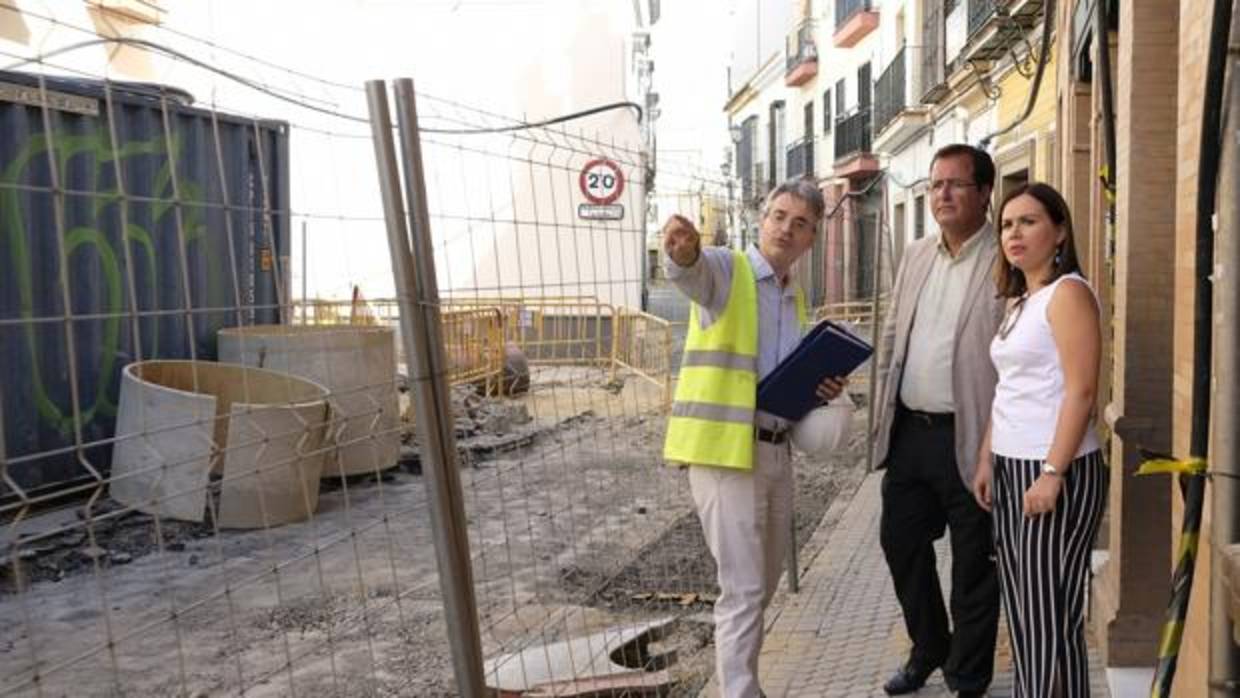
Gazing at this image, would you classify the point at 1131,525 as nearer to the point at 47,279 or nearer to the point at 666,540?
the point at 666,540

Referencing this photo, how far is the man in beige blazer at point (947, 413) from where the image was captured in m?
3.66

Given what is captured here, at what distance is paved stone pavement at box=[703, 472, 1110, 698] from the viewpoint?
4.27 m

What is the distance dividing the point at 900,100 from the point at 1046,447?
2290 centimetres

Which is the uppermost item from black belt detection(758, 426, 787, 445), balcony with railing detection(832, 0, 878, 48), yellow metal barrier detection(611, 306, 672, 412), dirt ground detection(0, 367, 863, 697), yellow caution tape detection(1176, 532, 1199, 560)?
balcony with railing detection(832, 0, 878, 48)

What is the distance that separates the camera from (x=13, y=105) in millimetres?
6910

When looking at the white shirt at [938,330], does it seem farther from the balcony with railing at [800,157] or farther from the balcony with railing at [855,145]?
the balcony with railing at [800,157]

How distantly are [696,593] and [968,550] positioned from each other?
8.06ft

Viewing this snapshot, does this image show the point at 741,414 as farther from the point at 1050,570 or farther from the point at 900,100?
the point at 900,100

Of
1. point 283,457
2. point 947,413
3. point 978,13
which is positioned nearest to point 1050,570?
point 947,413

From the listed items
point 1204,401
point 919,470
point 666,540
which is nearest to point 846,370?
point 919,470

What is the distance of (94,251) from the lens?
7.52 metres

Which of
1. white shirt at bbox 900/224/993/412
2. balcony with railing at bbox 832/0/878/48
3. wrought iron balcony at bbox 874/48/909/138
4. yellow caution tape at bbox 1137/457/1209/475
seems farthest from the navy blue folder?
balcony with railing at bbox 832/0/878/48

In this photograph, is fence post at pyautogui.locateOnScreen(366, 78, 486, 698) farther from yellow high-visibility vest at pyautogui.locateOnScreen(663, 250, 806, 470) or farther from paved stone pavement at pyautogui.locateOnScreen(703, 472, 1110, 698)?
paved stone pavement at pyautogui.locateOnScreen(703, 472, 1110, 698)

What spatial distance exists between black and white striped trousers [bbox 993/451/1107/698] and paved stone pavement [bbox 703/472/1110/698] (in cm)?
98
